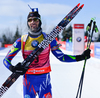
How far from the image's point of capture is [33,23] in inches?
77.9

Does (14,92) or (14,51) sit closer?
(14,51)

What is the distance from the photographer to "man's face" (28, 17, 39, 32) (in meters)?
1.97

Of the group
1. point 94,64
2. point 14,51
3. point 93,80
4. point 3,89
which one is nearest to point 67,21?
point 14,51

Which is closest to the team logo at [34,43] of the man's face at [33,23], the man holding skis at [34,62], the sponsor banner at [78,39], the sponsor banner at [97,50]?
the man holding skis at [34,62]

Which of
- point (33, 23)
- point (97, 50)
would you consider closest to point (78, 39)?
point (97, 50)

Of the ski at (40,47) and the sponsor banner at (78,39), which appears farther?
the sponsor banner at (78,39)

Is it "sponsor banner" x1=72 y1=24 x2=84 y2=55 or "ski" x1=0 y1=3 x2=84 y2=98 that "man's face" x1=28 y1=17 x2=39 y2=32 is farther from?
"sponsor banner" x1=72 y1=24 x2=84 y2=55

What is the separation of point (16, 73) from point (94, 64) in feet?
18.3

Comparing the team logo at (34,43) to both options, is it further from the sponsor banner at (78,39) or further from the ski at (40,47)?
the sponsor banner at (78,39)

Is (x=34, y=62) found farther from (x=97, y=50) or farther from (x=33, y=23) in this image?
(x=97, y=50)

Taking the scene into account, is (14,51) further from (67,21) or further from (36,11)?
(67,21)

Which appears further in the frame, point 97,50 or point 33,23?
point 97,50

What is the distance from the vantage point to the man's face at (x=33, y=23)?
77.7 inches

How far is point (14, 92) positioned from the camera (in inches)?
139
